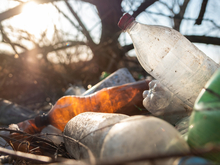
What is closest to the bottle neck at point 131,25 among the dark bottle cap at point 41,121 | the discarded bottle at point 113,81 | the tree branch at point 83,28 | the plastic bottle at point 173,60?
the plastic bottle at point 173,60

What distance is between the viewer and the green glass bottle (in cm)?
47

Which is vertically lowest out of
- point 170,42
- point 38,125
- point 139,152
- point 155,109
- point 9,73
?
point 155,109

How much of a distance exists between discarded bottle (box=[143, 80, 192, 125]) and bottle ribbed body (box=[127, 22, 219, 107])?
0.46 ft

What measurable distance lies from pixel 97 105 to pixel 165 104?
0.66m

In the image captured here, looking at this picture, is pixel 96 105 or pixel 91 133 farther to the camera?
pixel 96 105

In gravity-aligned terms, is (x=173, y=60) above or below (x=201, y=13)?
below

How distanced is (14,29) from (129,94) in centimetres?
346

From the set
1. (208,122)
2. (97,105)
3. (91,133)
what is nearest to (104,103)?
(97,105)

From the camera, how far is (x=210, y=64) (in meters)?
1.03

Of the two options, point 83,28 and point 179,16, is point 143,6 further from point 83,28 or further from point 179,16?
point 83,28

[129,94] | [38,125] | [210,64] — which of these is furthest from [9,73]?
[210,64]

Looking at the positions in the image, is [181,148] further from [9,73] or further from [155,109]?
[9,73]

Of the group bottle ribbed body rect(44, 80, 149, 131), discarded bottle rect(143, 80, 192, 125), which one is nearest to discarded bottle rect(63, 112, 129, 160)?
discarded bottle rect(143, 80, 192, 125)

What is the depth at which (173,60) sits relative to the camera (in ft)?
3.44
